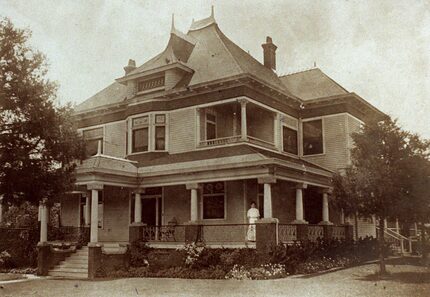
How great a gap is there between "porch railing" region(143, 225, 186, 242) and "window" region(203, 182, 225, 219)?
1.24m

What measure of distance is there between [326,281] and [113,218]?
1214 centimetres

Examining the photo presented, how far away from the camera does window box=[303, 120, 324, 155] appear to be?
25.0 meters

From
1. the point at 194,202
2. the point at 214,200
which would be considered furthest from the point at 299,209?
the point at 194,202

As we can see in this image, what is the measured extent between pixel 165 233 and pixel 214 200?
2.44 meters

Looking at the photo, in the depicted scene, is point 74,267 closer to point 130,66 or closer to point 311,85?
point 130,66

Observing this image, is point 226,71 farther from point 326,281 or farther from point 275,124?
point 326,281

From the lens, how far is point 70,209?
2622cm

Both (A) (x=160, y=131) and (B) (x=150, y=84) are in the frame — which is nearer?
(A) (x=160, y=131)

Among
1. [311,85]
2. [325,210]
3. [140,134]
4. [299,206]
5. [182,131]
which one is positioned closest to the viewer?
[299,206]

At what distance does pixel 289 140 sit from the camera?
975 inches

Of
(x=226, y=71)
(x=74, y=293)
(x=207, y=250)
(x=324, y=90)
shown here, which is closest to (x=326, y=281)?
(x=207, y=250)

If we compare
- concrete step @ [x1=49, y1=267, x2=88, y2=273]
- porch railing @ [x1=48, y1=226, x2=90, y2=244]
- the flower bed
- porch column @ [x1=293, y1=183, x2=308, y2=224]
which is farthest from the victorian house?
concrete step @ [x1=49, y1=267, x2=88, y2=273]

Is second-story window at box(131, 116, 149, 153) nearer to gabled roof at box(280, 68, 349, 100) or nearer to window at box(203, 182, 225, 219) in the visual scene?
window at box(203, 182, 225, 219)

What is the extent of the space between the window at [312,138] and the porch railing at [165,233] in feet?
26.2
